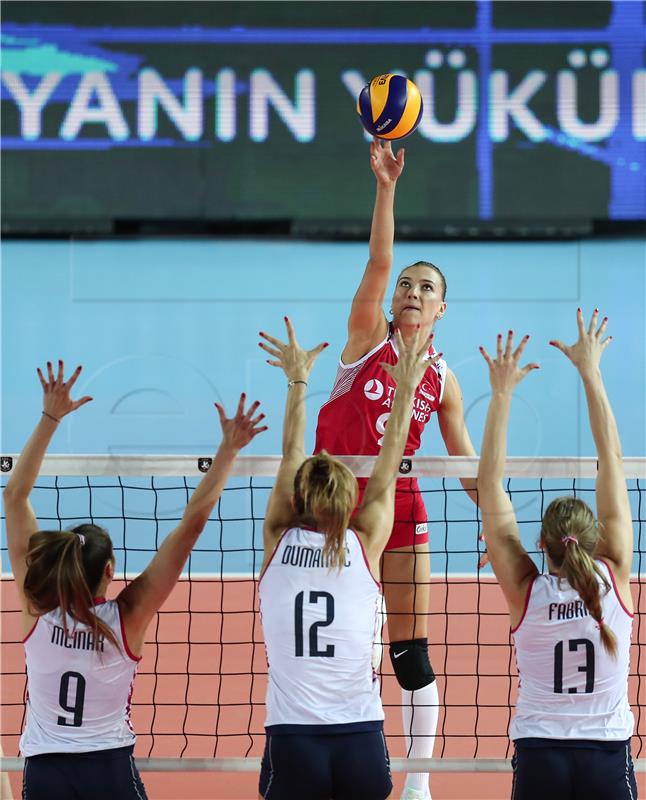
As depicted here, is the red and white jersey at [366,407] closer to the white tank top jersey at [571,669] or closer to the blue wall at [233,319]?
the white tank top jersey at [571,669]

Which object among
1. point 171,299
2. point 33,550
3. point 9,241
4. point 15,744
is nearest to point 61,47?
point 9,241

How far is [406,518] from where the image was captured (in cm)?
391

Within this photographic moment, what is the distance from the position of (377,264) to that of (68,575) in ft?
5.59

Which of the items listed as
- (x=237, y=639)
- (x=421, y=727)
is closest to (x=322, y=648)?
(x=421, y=727)

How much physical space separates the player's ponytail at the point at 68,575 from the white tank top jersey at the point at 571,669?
3.52 ft

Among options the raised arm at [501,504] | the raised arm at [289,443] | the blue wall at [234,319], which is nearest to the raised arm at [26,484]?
the raised arm at [289,443]

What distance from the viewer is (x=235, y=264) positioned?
9797mm

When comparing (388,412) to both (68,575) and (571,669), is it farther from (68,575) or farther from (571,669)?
(68,575)

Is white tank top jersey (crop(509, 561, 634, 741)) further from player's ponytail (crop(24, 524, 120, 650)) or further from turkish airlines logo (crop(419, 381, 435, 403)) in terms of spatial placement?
turkish airlines logo (crop(419, 381, 435, 403))

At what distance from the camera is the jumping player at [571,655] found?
8.77 ft

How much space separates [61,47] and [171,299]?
8.08 feet

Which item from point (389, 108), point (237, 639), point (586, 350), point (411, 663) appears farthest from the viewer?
point (237, 639)

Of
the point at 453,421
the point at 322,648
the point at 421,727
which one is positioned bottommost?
the point at 421,727

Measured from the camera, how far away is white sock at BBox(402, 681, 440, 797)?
12.6 ft
